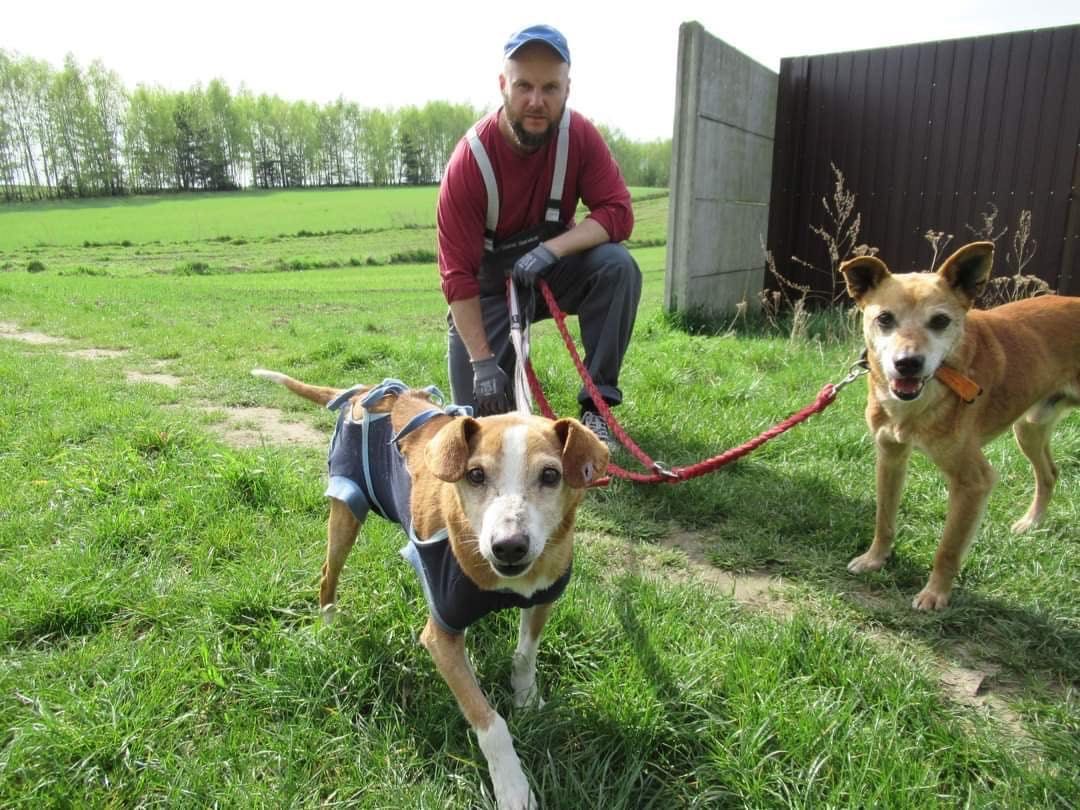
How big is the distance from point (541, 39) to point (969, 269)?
2.26 metres

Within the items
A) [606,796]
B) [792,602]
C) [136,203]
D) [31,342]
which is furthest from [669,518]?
[136,203]

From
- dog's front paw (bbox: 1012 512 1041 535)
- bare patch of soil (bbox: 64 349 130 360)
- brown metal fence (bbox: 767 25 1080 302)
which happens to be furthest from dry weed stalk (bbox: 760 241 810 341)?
bare patch of soil (bbox: 64 349 130 360)

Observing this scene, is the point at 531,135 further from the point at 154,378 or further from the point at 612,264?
the point at 154,378

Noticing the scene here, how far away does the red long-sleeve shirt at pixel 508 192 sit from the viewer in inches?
150

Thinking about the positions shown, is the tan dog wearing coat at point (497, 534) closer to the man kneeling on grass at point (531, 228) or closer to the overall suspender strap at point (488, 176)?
the man kneeling on grass at point (531, 228)

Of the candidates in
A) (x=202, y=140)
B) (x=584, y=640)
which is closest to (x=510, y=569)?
(x=584, y=640)

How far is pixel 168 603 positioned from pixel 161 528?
2.16 feet

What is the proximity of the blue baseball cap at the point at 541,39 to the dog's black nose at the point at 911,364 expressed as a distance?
2245mm

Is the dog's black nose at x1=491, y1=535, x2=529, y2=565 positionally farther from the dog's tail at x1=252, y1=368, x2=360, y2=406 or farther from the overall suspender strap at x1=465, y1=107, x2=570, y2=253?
the overall suspender strap at x1=465, y1=107, x2=570, y2=253

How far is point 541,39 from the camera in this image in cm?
343

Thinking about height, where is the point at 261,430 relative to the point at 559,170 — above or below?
below

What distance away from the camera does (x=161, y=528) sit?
3.17m

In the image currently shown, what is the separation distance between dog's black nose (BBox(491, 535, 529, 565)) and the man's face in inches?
103

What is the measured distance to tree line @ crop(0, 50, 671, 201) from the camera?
49.8 m
